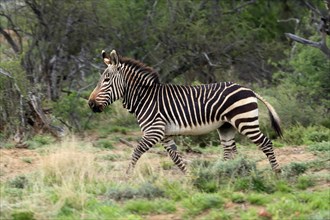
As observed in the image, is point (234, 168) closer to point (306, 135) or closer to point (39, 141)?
point (306, 135)

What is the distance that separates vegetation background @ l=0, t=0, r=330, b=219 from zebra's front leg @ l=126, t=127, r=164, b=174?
152 mm

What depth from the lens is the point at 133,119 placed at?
18.8 metres

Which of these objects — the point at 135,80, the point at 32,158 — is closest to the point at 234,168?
the point at 135,80

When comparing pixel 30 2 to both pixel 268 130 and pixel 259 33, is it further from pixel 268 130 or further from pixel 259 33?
pixel 259 33

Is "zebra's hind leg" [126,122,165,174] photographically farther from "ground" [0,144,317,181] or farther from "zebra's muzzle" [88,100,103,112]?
"ground" [0,144,317,181]

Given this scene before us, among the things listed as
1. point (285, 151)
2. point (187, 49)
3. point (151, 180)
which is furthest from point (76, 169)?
point (187, 49)

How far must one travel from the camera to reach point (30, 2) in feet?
60.0

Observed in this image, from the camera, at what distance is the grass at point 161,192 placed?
823cm

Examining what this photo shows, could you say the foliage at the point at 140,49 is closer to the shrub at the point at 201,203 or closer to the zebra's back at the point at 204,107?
the zebra's back at the point at 204,107

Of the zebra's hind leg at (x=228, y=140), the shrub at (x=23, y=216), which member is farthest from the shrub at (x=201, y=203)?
the zebra's hind leg at (x=228, y=140)

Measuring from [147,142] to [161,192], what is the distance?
193 cm

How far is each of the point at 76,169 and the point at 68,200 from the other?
1.58 meters

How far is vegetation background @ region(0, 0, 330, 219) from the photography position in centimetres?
861

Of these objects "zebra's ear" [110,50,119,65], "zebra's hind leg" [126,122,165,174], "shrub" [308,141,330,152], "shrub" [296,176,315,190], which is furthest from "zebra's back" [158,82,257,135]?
"shrub" [308,141,330,152]
